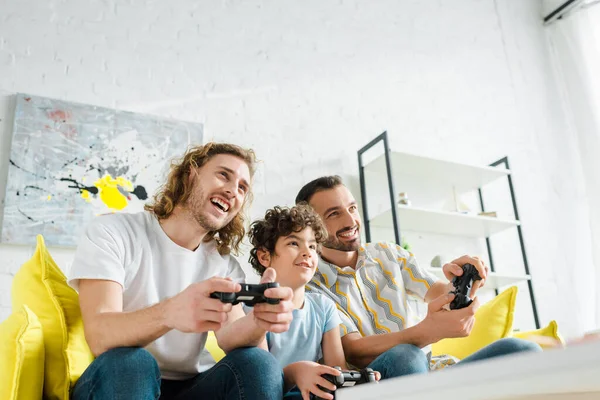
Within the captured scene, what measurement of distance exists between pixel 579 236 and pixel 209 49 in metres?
2.43

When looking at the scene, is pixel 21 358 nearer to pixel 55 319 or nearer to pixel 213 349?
pixel 55 319

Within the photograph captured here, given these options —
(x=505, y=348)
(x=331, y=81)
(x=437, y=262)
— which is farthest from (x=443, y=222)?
(x=505, y=348)

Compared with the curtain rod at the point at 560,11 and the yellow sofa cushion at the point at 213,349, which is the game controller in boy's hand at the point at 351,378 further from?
the curtain rod at the point at 560,11

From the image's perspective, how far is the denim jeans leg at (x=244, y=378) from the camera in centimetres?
117

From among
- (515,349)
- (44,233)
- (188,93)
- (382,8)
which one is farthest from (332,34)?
(515,349)

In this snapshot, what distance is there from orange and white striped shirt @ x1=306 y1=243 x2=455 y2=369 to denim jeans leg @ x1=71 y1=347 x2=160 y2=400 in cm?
72

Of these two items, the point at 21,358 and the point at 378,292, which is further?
the point at 378,292

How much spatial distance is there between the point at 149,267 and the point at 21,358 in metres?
0.40

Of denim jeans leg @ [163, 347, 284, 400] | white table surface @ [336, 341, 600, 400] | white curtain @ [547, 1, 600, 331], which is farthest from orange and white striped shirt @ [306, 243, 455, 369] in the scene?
white curtain @ [547, 1, 600, 331]

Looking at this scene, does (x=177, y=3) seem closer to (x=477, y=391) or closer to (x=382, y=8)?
(x=382, y=8)

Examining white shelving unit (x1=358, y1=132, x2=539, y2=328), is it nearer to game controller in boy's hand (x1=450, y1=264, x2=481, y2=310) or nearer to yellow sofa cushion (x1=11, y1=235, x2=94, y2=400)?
game controller in boy's hand (x1=450, y1=264, x2=481, y2=310)

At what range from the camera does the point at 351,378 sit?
115 cm

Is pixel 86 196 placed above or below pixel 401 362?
above

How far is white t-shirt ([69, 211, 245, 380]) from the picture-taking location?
1347 mm
